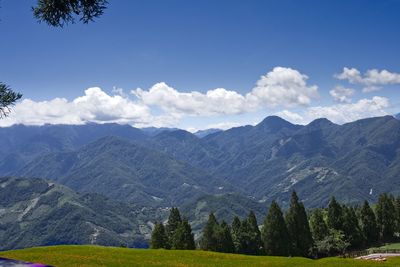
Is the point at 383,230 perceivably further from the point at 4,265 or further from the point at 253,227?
the point at 4,265

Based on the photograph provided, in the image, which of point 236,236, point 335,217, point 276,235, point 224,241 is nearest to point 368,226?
point 335,217

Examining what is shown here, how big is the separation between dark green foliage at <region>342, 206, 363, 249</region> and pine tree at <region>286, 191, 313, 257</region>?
16.8m

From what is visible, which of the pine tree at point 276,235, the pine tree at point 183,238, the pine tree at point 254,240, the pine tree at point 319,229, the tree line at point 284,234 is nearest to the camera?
the pine tree at point 183,238

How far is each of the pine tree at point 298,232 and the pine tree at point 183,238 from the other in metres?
29.9

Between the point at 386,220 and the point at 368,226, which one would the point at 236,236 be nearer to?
the point at 368,226

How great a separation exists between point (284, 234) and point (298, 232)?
535cm

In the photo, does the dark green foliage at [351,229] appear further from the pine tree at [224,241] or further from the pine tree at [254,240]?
the pine tree at [224,241]

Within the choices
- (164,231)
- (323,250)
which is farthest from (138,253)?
(323,250)

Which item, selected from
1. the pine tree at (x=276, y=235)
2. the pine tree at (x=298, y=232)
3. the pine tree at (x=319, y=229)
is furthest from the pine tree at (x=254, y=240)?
the pine tree at (x=319, y=229)

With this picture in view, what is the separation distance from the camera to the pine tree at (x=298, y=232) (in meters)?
117

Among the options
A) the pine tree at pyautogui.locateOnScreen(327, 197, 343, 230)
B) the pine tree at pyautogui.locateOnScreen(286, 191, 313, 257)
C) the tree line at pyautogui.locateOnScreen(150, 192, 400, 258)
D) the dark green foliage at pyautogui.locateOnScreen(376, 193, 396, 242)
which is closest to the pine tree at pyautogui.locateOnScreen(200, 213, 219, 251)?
the tree line at pyautogui.locateOnScreen(150, 192, 400, 258)

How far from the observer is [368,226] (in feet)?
458

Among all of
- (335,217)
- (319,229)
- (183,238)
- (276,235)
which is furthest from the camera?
(335,217)

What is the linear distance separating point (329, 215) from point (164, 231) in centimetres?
5352
